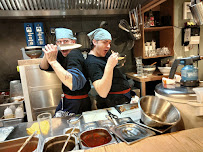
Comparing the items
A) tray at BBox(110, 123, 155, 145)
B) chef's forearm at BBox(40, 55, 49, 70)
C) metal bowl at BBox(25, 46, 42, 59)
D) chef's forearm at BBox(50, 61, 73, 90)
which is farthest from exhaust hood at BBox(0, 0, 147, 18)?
tray at BBox(110, 123, 155, 145)

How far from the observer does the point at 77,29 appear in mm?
2516

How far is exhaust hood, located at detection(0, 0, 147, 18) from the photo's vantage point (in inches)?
74.0

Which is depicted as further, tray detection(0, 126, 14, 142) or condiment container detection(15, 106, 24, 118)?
condiment container detection(15, 106, 24, 118)

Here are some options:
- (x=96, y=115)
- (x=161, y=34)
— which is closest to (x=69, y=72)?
(x=96, y=115)

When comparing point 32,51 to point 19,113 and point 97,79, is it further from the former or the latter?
point 97,79

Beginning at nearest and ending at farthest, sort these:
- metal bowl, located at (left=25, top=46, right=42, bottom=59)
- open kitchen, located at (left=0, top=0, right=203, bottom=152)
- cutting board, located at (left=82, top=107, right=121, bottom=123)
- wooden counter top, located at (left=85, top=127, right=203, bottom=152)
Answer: wooden counter top, located at (left=85, top=127, right=203, bottom=152) < open kitchen, located at (left=0, top=0, right=203, bottom=152) < cutting board, located at (left=82, top=107, right=121, bottom=123) < metal bowl, located at (left=25, top=46, right=42, bottom=59)

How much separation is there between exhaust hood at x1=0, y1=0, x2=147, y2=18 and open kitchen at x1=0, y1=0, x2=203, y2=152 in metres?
0.01

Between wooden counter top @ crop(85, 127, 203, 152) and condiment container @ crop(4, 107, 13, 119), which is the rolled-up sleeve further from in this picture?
condiment container @ crop(4, 107, 13, 119)

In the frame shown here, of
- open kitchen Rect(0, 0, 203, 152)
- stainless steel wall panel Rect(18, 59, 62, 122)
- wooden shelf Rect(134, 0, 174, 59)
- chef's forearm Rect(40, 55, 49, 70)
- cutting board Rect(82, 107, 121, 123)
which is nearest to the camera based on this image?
open kitchen Rect(0, 0, 203, 152)

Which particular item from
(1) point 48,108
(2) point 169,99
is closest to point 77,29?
(1) point 48,108

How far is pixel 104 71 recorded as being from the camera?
1256 millimetres

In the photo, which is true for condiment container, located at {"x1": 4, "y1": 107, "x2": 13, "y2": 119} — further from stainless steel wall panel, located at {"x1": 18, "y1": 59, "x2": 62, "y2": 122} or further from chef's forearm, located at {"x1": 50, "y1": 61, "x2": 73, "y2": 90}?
chef's forearm, located at {"x1": 50, "y1": 61, "x2": 73, "y2": 90}

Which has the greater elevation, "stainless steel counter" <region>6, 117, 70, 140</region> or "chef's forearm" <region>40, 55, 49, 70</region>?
"chef's forearm" <region>40, 55, 49, 70</region>

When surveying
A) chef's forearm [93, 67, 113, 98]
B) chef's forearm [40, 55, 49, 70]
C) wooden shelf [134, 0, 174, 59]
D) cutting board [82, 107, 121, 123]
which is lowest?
cutting board [82, 107, 121, 123]
